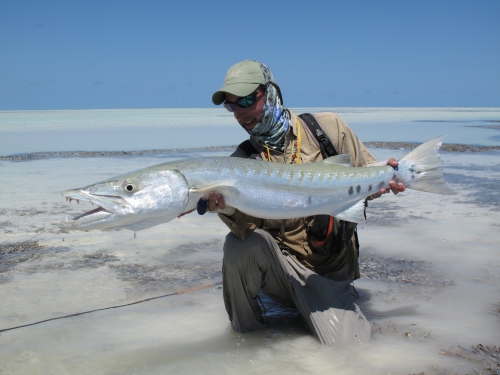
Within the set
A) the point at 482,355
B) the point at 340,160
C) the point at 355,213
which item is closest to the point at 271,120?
the point at 340,160

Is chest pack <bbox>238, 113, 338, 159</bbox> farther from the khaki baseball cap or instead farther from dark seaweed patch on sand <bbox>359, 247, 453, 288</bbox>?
dark seaweed patch on sand <bbox>359, 247, 453, 288</bbox>

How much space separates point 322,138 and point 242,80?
2.67 ft

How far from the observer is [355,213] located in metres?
3.93

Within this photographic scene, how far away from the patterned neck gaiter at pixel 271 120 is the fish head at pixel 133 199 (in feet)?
3.20

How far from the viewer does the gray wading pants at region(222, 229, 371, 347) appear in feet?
13.4

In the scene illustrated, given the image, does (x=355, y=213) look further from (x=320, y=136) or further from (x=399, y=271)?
(x=399, y=271)

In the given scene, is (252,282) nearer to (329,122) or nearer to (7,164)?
(329,122)

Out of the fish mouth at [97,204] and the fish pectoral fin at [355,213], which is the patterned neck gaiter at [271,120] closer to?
the fish pectoral fin at [355,213]

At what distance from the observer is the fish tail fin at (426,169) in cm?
392

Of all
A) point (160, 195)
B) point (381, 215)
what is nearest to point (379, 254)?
point (381, 215)

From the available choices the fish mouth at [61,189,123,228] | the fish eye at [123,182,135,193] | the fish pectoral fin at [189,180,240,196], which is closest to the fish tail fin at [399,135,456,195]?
the fish pectoral fin at [189,180,240,196]

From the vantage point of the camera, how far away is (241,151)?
457 centimetres

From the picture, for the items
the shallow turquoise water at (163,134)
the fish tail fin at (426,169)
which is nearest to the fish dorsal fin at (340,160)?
the fish tail fin at (426,169)

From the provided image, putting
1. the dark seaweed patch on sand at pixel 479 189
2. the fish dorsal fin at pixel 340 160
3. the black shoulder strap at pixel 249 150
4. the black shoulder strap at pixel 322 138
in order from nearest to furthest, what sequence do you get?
1. the fish dorsal fin at pixel 340 160
2. the black shoulder strap at pixel 322 138
3. the black shoulder strap at pixel 249 150
4. the dark seaweed patch on sand at pixel 479 189
